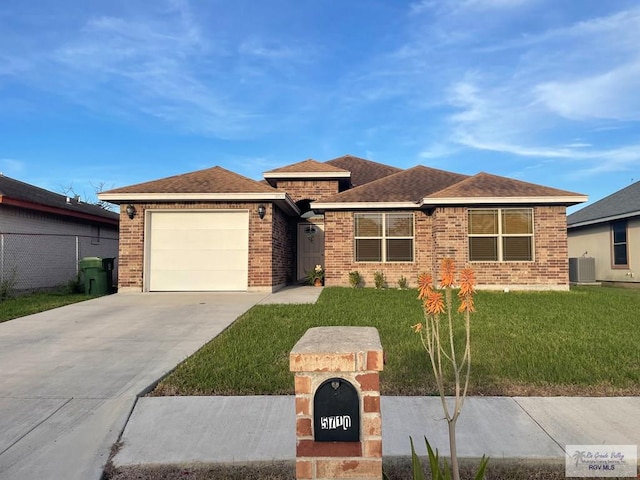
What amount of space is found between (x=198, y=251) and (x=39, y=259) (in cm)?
536

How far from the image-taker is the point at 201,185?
41.2 feet

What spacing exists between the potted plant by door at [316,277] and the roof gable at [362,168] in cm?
598

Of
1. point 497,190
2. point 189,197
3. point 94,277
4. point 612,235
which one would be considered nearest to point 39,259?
point 94,277

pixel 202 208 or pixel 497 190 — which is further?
pixel 497 190

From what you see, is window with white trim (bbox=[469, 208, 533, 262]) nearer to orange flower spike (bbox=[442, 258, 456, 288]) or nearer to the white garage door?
the white garage door

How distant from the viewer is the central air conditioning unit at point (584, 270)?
57.8 ft

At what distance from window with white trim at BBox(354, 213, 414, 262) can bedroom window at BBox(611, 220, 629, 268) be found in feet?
32.9

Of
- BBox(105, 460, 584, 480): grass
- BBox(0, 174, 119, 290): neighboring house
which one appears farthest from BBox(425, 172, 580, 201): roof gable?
BBox(0, 174, 119, 290): neighboring house

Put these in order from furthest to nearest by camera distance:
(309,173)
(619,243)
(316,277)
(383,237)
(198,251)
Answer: (619,243) → (309,173) → (316,277) → (383,237) → (198,251)

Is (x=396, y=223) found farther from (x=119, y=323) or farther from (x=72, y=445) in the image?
(x=72, y=445)

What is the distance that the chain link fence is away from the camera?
39.2ft

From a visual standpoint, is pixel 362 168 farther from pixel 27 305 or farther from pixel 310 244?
pixel 27 305

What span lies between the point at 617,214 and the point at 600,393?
15925 millimetres

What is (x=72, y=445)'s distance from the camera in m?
3.16
